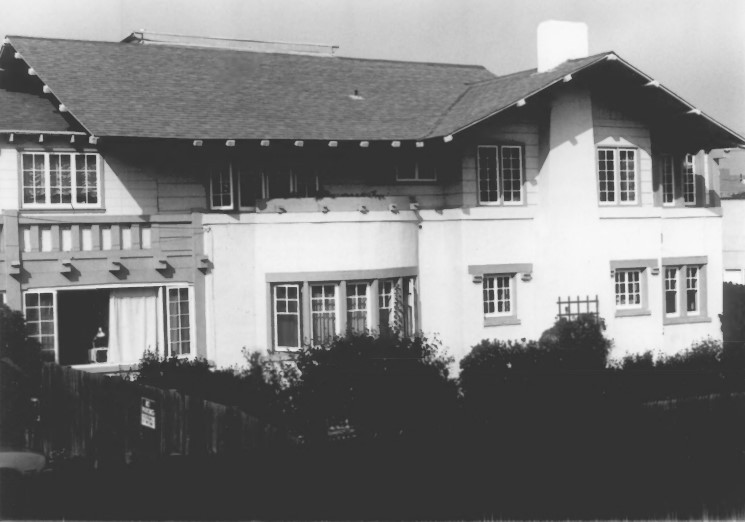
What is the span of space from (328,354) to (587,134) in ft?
33.1

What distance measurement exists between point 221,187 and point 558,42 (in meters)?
9.81

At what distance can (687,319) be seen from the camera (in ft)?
91.6

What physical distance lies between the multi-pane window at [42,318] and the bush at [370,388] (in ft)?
17.8

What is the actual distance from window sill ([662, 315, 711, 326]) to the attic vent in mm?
12791

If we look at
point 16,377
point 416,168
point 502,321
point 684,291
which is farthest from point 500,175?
point 16,377

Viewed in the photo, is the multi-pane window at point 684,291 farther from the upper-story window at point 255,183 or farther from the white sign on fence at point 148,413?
the white sign on fence at point 148,413

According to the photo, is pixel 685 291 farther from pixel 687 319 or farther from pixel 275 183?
pixel 275 183

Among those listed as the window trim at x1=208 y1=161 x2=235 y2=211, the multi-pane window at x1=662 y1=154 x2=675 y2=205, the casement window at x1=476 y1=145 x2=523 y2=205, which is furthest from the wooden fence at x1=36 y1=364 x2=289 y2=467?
the multi-pane window at x1=662 y1=154 x2=675 y2=205

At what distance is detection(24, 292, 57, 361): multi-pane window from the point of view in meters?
21.3

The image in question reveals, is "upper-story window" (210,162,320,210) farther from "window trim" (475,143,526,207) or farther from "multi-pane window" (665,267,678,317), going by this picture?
"multi-pane window" (665,267,678,317)

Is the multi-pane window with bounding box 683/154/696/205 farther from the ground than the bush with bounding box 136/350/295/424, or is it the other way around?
the multi-pane window with bounding box 683/154/696/205

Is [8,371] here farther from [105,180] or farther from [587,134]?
[587,134]

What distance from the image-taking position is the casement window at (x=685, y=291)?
27.9m

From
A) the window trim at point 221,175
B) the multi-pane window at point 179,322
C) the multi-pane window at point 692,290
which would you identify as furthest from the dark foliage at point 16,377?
the multi-pane window at point 692,290
